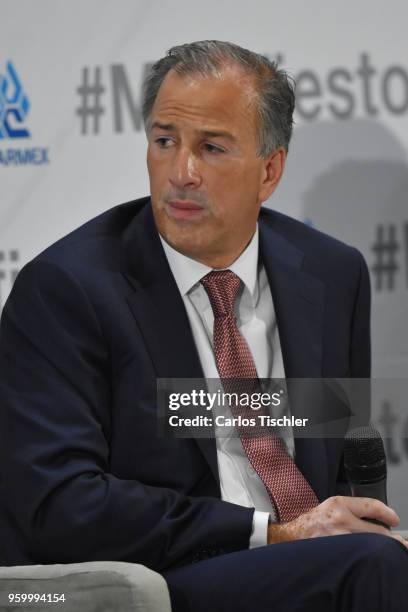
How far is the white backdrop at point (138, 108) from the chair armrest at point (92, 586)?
4.20ft

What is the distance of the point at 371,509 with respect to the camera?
218cm

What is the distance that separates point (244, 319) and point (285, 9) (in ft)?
3.41

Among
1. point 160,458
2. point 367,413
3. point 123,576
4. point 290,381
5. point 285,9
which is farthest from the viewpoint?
point 285,9

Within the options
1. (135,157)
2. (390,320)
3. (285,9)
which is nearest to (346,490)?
(390,320)

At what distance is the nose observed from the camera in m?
2.44

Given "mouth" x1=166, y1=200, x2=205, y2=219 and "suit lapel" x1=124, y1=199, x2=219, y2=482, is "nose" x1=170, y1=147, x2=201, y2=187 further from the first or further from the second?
"suit lapel" x1=124, y1=199, x2=219, y2=482

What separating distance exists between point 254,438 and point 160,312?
1.15 feet

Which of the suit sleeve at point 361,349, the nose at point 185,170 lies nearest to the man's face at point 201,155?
the nose at point 185,170

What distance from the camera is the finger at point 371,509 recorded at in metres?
2.17

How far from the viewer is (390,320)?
3.26 meters

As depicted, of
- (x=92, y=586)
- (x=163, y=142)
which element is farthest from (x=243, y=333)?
(x=92, y=586)

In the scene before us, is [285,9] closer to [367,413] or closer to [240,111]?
[240,111]

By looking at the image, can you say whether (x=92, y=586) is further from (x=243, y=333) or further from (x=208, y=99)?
(x=208, y=99)

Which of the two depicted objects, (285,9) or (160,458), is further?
(285,9)
